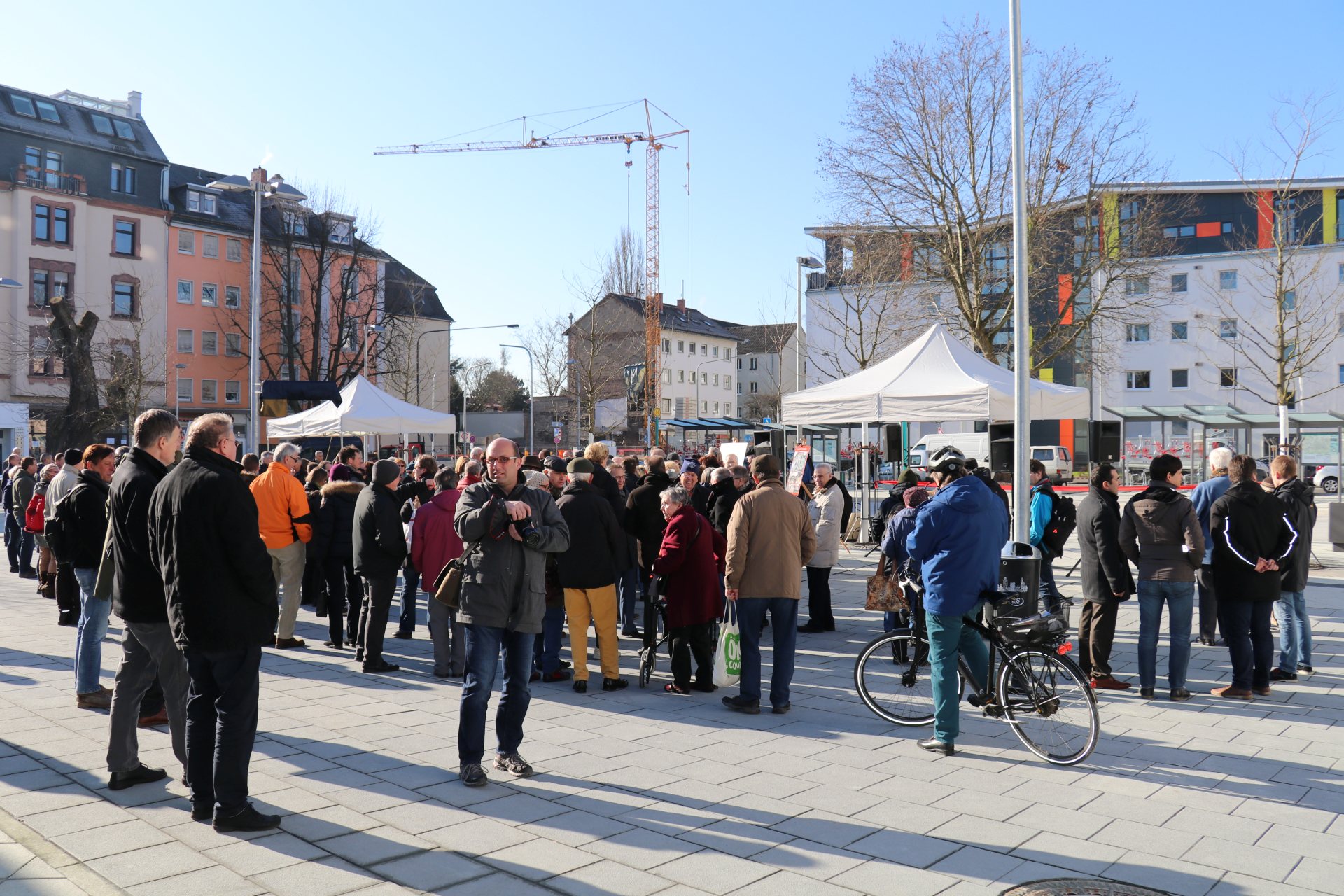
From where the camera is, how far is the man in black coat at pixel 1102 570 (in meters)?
8.59

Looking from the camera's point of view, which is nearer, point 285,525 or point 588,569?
point 588,569

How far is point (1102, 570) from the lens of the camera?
8.69 meters

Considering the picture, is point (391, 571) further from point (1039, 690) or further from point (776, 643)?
point (1039, 690)

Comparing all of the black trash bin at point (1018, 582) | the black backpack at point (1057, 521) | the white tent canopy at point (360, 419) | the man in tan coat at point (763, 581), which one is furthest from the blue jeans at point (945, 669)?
the white tent canopy at point (360, 419)

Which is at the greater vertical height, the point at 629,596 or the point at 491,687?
the point at 491,687

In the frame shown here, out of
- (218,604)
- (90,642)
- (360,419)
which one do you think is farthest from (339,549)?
(360,419)

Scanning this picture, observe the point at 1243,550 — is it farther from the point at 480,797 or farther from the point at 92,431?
the point at 92,431

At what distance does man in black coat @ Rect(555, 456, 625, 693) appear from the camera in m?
8.66

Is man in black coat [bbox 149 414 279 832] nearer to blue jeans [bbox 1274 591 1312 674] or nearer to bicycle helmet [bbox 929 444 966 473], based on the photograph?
bicycle helmet [bbox 929 444 966 473]

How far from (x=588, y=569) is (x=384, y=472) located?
7.46 feet

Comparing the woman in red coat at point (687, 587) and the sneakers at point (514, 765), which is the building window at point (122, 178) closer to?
the woman in red coat at point (687, 587)

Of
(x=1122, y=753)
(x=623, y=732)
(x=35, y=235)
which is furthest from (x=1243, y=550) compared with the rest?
(x=35, y=235)

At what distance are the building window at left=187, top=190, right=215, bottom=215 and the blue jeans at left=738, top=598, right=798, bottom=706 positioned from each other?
194 feet

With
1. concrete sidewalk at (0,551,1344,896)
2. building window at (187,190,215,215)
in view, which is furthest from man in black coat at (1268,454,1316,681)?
building window at (187,190,215,215)
